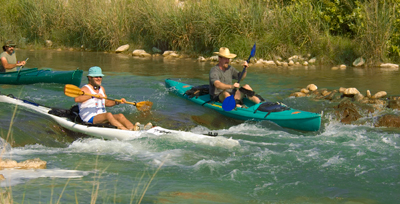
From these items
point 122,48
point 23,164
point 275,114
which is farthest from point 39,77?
point 122,48

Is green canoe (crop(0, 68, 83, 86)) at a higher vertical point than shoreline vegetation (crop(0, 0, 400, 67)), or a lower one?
lower

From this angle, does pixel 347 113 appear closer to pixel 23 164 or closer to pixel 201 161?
pixel 201 161

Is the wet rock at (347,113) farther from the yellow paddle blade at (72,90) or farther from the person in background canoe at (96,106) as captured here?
the yellow paddle blade at (72,90)

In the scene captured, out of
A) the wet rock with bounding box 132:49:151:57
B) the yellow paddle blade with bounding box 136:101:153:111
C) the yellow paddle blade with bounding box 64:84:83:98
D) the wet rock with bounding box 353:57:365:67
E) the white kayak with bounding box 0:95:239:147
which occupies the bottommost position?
the wet rock with bounding box 132:49:151:57

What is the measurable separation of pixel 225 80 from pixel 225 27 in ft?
21.6

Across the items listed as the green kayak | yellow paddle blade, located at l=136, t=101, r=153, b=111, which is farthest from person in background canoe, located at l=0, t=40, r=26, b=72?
the green kayak

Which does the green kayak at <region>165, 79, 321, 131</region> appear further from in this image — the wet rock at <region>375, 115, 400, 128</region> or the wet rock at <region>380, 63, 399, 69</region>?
the wet rock at <region>380, 63, 399, 69</region>

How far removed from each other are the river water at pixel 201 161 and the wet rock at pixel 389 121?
134 mm

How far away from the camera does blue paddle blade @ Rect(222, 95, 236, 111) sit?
7098 millimetres

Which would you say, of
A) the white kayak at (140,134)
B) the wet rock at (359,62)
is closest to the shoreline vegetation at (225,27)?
the wet rock at (359,62)

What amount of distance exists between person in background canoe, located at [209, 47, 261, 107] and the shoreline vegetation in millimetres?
6094

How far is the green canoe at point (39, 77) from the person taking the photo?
933 cm

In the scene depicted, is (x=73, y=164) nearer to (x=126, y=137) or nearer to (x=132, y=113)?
(x=126, y=137)

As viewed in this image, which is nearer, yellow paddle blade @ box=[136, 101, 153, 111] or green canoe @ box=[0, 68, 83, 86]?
yellow paddle blade @ box=[136, 101, 153, 111]
